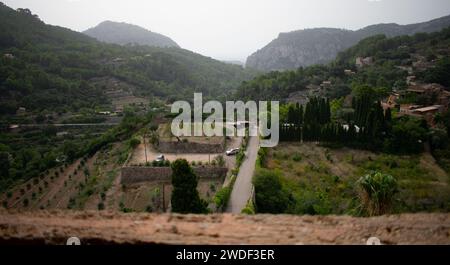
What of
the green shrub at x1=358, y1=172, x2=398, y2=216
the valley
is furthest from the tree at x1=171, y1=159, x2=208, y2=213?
the green shrub at x1=358, y1=172, x2=398, y2=216

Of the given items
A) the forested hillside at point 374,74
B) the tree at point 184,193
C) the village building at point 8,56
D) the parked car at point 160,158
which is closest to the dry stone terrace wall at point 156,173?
the parked car at point 160,158

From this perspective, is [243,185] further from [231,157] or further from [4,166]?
[4,166]

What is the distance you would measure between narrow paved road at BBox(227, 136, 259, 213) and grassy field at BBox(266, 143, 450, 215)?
1.23 metres

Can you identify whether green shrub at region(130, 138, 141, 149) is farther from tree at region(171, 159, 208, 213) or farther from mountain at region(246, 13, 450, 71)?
mountain at region(246, 13, 450, 71)

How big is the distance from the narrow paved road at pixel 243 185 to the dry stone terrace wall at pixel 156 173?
1413mm

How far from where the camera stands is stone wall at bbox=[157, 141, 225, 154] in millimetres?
23547

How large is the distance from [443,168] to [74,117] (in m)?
42.4

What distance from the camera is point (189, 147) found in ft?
78.3

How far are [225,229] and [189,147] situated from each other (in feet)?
68.1

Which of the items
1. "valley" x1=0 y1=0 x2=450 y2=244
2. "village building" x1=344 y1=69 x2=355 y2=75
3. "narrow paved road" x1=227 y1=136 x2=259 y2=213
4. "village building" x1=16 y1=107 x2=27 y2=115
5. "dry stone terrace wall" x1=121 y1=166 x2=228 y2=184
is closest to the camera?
"valley" x1=0 y1=0 x2=450 y2=244

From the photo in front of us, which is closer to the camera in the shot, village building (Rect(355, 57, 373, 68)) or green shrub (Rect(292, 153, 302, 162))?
green shrub (Rect(292, 153, 302, 162))

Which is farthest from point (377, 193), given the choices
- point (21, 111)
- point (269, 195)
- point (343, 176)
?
point (21, 111)

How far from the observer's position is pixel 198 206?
14.0m

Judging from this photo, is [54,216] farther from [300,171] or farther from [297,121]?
[297,121]
